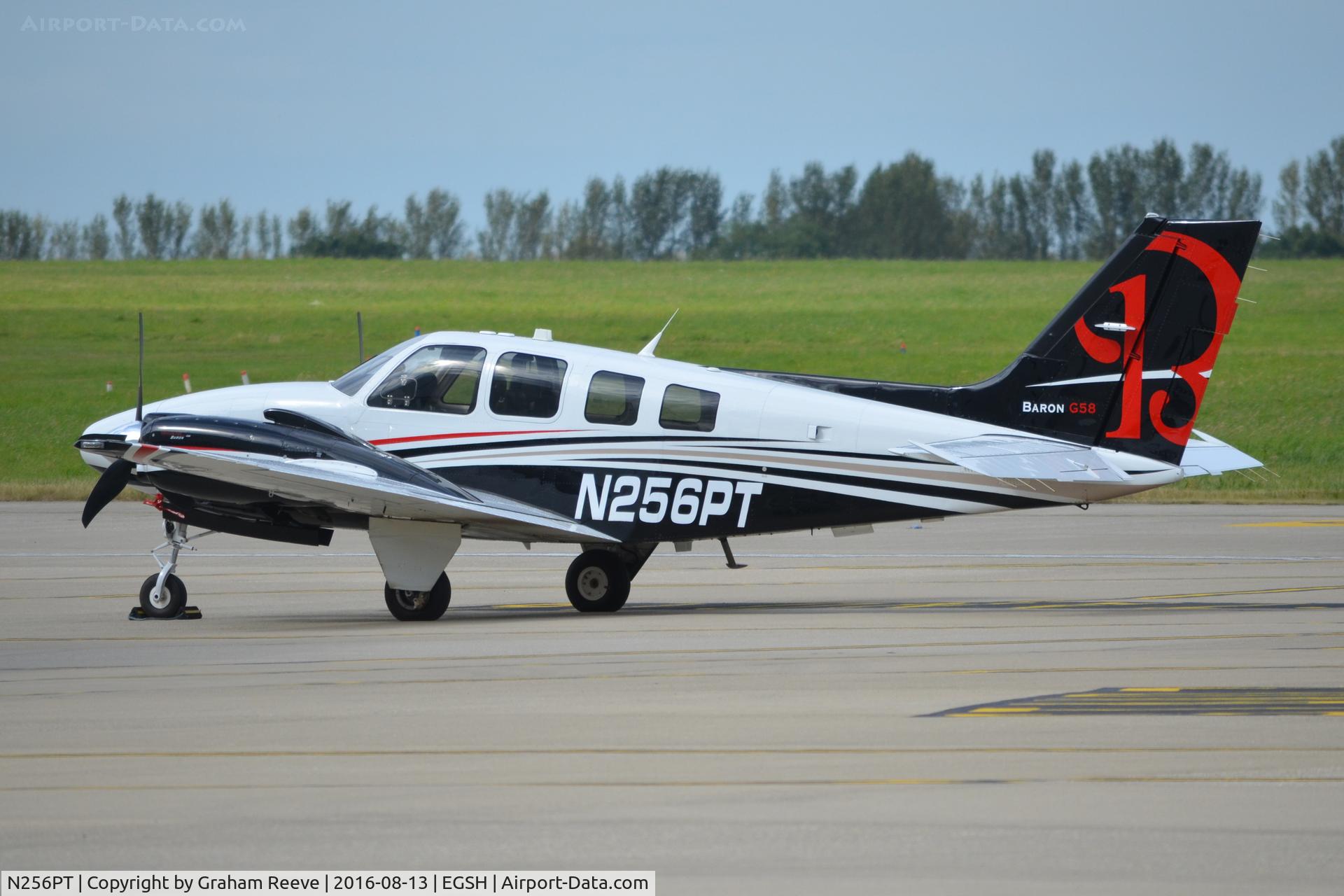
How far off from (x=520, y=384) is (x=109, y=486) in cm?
382

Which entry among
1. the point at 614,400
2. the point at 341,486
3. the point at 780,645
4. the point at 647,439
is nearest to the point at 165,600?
the point at 341,486

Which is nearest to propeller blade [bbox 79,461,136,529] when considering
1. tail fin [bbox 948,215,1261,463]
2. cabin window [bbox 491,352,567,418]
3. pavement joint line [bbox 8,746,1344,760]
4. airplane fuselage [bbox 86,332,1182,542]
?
airplane fuselage [bbox 86,332,1182,542]

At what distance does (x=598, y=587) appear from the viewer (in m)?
14.9

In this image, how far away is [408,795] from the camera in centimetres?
746

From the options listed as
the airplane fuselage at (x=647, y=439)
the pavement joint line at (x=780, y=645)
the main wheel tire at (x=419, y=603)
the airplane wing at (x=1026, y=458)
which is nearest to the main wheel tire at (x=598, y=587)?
the airplane fuselage at (x=647, y=439)

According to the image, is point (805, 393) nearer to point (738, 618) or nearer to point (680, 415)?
point (680, 415)

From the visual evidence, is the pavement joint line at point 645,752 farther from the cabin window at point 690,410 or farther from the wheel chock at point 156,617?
the cabin window at point 690,410

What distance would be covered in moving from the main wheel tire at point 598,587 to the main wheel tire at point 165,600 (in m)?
3.57

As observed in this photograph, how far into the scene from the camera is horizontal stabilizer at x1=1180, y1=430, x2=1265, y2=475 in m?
14.6

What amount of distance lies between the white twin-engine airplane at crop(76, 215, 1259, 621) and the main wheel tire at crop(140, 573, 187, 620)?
20 mm

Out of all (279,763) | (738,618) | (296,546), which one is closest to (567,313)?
(296,546)

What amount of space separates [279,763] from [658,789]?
206cm
